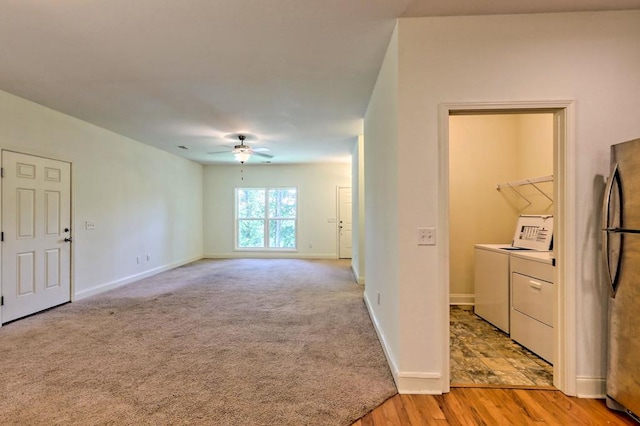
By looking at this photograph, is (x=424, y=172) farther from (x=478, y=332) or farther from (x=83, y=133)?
(x=83, y=133)

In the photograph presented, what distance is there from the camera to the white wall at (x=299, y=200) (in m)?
8.42

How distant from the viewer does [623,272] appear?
6.01 feet

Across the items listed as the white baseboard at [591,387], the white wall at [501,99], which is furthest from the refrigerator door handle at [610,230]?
the white baseboard at [591,387]

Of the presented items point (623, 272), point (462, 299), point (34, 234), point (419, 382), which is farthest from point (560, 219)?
point (34, 234)

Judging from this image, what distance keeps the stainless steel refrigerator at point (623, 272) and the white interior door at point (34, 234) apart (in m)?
5.43

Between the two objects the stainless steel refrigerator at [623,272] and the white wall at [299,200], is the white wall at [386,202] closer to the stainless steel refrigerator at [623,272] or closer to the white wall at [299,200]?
the stainless steel refrigerator at [623,272]

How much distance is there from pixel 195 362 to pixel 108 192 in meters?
3.77

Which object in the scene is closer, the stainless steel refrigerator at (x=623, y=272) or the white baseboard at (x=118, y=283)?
the stainless steel refrigerator at (x=623, y=272)

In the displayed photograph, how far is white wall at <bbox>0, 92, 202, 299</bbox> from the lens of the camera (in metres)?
3.83

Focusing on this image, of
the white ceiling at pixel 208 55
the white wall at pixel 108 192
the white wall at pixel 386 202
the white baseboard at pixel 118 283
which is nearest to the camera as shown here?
the white ceiling at pixel 208 55

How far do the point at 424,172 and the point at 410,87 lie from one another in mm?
579

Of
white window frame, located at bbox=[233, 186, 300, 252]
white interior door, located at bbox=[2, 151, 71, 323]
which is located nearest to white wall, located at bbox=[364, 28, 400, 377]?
white interior door, located at bbox=[2, 151, 71, 323]

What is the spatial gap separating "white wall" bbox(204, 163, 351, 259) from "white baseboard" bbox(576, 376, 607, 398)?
21.2 feet

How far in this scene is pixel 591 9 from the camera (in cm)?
205
